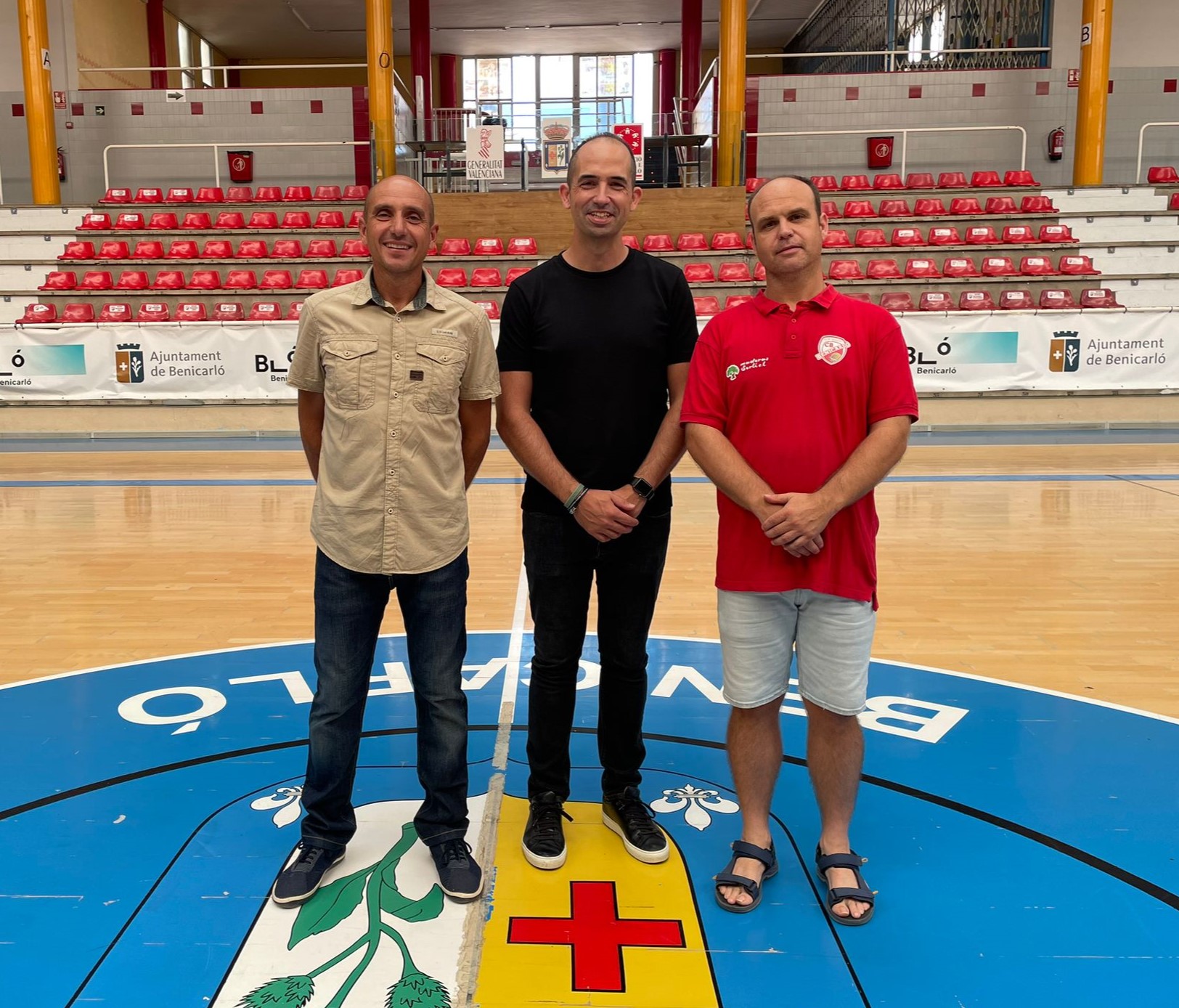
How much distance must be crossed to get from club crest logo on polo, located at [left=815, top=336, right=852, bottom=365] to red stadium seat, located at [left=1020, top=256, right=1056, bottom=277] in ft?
41.1

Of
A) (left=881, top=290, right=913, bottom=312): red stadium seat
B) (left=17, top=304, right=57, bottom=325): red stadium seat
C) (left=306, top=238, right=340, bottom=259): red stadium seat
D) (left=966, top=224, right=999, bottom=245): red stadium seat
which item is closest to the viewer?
(left=881, top=290, right=913, bottom=312): red stadium seat

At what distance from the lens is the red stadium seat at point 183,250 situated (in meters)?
14.4

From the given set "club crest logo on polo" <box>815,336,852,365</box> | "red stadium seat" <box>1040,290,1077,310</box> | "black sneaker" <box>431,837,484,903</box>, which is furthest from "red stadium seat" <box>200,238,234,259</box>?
"club crest logo on polo" <box>815,336,852,365</box>

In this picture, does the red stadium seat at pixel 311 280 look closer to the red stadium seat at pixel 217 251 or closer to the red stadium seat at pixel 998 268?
the red stadium seat at pixel 217 251

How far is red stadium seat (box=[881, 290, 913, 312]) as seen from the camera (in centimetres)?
1213

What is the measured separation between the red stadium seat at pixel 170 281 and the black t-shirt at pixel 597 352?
12499 mm

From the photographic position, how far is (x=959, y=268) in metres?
13.5

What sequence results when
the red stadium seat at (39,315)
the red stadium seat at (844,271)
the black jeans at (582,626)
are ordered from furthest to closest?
the red stadium seat at (844,271) < the red stadium seat at (39,315) < the black jeans at (582,626)

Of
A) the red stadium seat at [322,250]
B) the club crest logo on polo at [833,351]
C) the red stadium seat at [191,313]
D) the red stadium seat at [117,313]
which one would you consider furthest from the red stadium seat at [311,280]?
the club crest logo on polo at [833,351]

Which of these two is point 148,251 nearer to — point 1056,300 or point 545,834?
point 1056,300

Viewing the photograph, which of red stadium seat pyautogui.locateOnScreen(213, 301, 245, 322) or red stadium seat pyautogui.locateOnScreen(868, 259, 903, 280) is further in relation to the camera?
red stadium seat pyautogui.locateOnScreen(868, 259, 903, 280)

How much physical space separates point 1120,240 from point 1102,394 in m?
3.90

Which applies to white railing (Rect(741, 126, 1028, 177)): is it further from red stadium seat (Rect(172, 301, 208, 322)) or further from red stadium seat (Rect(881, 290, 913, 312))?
red stadium seat (Rect(172, 301, 208, 322))

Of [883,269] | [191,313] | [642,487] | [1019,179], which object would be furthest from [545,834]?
[1019,179]
